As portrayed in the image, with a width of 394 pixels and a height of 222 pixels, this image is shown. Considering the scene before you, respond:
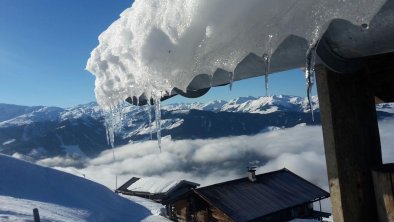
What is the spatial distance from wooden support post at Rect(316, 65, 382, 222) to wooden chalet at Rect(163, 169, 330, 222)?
2276 centimetres

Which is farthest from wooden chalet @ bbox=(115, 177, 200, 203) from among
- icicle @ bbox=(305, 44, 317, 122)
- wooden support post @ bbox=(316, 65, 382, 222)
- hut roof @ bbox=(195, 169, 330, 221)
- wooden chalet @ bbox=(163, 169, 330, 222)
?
icicle @ bbox=(305, 44, 317, 122)

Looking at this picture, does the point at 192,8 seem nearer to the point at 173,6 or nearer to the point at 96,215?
the point at 173,6

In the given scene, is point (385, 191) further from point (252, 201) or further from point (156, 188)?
point (156, 188)

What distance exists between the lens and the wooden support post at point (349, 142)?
1.70 m

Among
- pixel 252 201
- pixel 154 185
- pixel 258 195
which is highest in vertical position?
pixel 154 185

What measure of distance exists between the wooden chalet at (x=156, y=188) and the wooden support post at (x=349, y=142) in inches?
1435

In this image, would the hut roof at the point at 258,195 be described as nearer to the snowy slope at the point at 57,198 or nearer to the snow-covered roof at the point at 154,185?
the snowy slope at the point at 57,198

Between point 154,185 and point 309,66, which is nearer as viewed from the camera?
Answer: point 309,66

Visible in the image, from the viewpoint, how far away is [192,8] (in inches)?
52.8

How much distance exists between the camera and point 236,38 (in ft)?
3.96

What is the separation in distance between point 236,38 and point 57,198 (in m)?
45.1

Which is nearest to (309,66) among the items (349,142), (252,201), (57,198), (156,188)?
(349,142)

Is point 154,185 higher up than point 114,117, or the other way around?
point 114,117

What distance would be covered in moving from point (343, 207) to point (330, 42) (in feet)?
3.01
